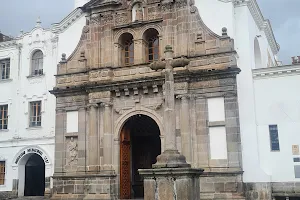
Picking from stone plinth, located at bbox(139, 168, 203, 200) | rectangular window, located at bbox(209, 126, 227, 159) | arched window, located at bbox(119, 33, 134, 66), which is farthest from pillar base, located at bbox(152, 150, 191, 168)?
arched window, located at bbox(119, 33, 134, 66)

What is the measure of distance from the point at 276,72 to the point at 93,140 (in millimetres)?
9233

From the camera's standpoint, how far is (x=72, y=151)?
21.4m

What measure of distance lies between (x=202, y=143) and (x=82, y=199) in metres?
6.50

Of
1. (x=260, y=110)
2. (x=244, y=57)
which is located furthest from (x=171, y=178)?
(x=244, y=57)

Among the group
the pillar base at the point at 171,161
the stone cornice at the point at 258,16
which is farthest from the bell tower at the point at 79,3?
the pillar base at the point at 171,161

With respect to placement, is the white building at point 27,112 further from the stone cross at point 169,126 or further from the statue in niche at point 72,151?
the stone cross at point 169,126

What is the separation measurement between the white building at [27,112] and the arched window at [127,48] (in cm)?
467

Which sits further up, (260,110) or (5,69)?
(5,69)

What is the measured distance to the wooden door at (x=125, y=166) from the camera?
20547mm

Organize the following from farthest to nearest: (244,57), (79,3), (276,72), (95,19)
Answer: (79,3)
(95,19)
(244,57)
(276,72)

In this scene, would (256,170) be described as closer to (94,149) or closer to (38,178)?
(94,149)

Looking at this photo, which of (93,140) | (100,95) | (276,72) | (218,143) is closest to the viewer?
(218,143)

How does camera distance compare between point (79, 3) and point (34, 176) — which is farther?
point (34, 176)

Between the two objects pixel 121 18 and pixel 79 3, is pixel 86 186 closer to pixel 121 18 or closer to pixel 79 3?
pixel 121 18
